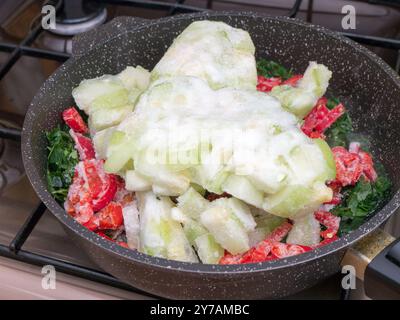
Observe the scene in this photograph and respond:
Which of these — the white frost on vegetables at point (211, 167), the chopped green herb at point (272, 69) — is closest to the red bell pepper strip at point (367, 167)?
the white frost on vegetables at point (211, 167)

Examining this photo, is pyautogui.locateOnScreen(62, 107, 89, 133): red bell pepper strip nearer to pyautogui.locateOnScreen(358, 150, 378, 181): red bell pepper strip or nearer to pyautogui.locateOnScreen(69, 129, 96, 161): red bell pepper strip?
pyautogui.locateOnScreen(69, 129, 96, 161): red bell pepper strip

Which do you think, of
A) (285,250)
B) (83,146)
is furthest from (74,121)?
(285,250)

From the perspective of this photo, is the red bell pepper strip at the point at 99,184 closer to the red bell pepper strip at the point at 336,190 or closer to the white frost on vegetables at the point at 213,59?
the white frost on vegetables at the point at 213,59

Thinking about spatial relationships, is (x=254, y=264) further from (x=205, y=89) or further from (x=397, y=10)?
(x=397, y=10)

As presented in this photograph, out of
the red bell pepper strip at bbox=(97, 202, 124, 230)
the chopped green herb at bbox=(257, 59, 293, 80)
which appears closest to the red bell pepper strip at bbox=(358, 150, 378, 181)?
the chopped green herb at bbox=(257, 59, 293, 80)

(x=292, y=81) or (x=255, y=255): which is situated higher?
(x=292, y=81)

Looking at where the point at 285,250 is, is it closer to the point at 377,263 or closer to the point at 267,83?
the point at 377,263
